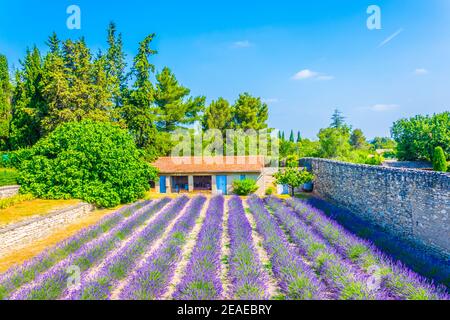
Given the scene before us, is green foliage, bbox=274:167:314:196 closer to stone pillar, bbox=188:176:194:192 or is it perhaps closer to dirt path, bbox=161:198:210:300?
stone pillar, bbox=188:176:194:192

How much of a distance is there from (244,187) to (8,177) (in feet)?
44.1

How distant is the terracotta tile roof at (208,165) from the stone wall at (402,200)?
8083 mm

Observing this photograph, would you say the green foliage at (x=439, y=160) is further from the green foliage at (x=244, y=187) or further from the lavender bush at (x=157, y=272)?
the lavender bush at (x=157, y=272)

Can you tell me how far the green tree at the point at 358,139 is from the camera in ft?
199

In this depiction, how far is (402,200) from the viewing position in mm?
9180

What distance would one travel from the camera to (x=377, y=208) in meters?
10.7

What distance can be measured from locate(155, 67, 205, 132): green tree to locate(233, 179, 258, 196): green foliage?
9967mm

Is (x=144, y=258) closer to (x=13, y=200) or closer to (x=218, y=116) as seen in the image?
(x=13, y=200)

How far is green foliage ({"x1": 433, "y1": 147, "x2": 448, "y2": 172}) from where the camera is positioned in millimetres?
23969

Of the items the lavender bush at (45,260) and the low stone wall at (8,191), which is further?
the low stone wall at (8,191)

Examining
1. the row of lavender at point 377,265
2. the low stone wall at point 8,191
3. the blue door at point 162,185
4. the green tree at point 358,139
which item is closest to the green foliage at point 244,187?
the blue door at point 162,185

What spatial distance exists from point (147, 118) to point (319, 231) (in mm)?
17294
